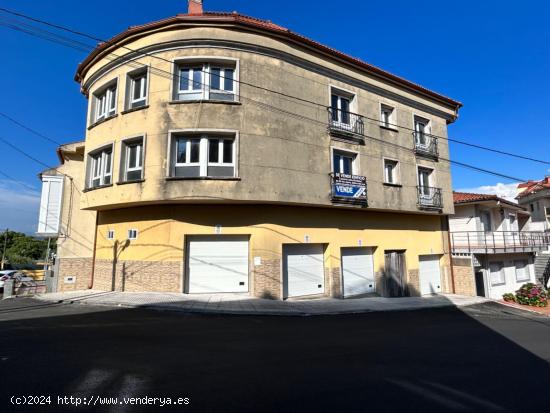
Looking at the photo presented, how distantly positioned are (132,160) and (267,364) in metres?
10.6

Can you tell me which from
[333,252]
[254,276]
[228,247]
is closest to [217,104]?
[228,247]

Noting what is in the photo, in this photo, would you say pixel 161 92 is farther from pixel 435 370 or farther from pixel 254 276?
pixel 435 370

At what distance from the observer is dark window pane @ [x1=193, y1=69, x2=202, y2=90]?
12.4 meters

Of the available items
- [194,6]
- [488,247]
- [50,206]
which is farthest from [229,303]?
[488,247]

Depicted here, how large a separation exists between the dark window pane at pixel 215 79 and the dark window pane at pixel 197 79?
0.45 meters

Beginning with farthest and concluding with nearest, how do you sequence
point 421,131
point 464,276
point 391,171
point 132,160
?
point 421,131
point 464,276
point 391,171
point 132,160

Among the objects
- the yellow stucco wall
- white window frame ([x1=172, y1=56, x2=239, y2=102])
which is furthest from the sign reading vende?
white window frame ([x1=172, y1=56, x2=239, y2=102])

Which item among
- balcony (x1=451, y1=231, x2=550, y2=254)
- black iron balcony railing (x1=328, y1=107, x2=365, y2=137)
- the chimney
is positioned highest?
the chimney

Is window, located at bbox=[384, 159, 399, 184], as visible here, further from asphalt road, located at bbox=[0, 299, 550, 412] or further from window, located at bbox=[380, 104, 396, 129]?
asphalt road, located at bbox=[0, 299, 550, 412]

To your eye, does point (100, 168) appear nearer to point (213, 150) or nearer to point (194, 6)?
point (213, 150)

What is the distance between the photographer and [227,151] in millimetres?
12109

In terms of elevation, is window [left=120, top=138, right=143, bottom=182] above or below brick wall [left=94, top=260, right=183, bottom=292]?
above

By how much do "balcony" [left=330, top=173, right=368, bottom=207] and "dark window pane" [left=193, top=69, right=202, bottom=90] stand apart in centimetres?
662

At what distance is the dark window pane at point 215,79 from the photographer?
40.8 ft
